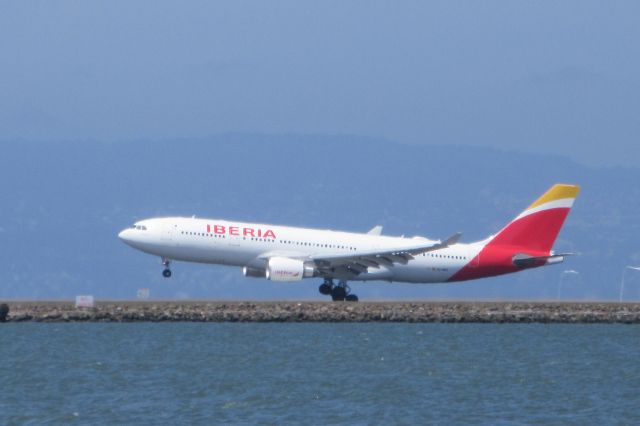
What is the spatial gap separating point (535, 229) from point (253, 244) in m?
15.0

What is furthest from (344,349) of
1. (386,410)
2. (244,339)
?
(386,410)

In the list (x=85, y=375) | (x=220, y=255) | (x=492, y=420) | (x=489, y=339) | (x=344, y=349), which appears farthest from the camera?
(x=220, y=255)

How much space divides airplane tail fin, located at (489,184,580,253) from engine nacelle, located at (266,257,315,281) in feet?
35.7

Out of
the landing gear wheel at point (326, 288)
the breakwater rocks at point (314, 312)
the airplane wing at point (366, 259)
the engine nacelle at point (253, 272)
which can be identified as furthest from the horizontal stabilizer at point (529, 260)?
the engine nacelle at point (253, 272)

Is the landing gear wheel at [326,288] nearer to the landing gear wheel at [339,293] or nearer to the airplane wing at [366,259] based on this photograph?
the landing gear wheel at [339,293]

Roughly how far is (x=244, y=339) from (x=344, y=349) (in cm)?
520

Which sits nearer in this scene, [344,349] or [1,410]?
[1,410]

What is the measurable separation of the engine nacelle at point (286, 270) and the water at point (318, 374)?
305cm

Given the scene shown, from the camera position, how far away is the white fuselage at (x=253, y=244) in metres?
72.6

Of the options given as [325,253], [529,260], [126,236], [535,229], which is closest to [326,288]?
[325,253]

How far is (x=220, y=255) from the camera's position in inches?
2864

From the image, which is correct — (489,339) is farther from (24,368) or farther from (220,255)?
(24,368)

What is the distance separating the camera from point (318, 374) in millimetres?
52375

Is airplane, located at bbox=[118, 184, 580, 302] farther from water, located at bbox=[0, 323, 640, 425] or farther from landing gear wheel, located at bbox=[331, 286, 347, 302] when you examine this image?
water, located at bbox=[0, 323, 640, 425]
